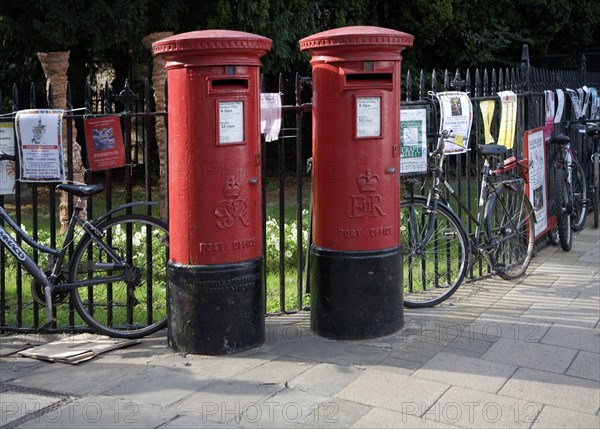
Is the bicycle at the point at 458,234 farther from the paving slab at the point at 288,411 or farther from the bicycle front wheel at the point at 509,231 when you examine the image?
the paving slab at the point at 288,411

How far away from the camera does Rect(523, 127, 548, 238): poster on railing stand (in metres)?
8.04

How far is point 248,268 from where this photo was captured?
520cm

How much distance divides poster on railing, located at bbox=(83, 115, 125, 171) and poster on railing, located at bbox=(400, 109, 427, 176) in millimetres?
2119

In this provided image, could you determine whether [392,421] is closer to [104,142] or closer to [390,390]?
[390,390]

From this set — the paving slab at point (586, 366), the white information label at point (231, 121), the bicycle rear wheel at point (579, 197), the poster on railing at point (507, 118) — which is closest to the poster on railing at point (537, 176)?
the poster on railing at point (507, 118)

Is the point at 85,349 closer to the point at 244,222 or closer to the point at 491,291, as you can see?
the point at 244,222

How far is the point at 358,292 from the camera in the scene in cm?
551

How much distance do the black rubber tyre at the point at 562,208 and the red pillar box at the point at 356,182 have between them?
3408 millimetres

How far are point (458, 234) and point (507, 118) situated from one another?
1.50 meters

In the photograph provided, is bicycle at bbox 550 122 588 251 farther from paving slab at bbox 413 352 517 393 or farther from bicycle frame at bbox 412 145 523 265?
paving slab at bbox 413 352 517 393

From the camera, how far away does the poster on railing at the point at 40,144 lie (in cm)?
554

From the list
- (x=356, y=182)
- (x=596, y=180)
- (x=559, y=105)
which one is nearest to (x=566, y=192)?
(x=559, y=105)

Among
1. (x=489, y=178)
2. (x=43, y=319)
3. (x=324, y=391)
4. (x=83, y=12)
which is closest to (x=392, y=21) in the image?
(x=83, y=12)

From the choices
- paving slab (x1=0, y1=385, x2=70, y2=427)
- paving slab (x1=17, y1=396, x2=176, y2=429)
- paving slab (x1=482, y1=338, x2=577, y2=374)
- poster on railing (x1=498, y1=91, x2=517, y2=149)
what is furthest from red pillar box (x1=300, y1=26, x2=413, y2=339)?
poster on railing (x1=498, y1=91, x2=517, y2=149)
